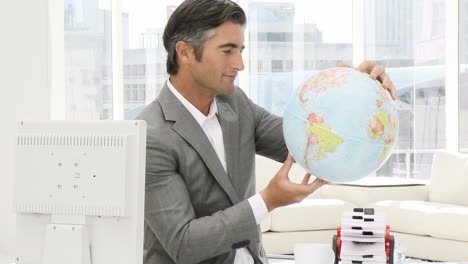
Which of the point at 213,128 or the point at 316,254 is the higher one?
the point at 213,128

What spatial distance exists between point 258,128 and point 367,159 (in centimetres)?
49

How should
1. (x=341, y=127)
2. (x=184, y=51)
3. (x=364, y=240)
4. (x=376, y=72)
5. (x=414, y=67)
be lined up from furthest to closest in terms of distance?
(x=414, y=67) → (x=364, y=240) → (x=184, y=51) → (x=376, y=72) → (x=341, y=127)

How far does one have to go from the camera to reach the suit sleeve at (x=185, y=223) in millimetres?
1896

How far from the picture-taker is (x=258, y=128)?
227 centimetres

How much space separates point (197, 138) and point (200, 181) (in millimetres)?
118

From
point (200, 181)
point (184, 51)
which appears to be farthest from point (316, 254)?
point (184, 51)

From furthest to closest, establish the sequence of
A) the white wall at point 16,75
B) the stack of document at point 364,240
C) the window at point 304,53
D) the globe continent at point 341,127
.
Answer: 1. the window at point 304,53
2. the white wall at point 16,75
3. the stack of document at point 364,240
4. the globe continent at point 341,127

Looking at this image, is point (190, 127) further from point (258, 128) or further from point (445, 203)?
point (445, 203)

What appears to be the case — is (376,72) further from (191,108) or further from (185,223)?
(185,223)

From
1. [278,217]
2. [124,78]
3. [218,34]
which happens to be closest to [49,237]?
[218,34]

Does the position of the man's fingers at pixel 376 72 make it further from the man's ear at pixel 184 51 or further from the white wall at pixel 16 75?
the white wall at pixel 16 75

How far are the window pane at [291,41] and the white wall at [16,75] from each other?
85.6 inches

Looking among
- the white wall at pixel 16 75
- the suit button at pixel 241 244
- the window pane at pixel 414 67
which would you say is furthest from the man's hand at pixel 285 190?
the window pane at pixel 414 67

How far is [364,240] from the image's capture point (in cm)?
248
